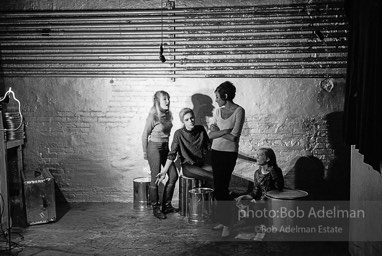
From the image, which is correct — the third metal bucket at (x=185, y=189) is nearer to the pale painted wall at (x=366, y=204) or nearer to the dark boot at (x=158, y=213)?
the dark boot at (x=158, y=213)

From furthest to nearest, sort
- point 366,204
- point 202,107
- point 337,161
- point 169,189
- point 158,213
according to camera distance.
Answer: point 202,107
point 337,161
point 169,189
point 158,213
point 366,204

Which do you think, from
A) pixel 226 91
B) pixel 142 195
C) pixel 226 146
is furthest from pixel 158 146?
pixel 226 91

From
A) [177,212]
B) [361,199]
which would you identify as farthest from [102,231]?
[361,199]

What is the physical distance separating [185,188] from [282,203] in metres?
2.09

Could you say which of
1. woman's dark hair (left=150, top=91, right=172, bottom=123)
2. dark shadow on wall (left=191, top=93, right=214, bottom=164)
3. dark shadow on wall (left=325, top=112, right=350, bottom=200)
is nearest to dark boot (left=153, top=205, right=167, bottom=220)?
dark shadow on wall (left=191, top=93, right=214, bottom=164)

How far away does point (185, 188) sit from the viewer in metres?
7.91

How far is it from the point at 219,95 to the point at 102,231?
3.11 m

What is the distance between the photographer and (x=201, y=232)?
7137 millimetres

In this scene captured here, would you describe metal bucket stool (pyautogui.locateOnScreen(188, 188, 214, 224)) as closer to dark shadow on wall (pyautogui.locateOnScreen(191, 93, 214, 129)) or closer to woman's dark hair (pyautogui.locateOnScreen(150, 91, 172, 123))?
woman's dark hair (pyautogui.locateOnScreen(150, 91, 172, 123))

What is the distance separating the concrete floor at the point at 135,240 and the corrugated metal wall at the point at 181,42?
313 cm

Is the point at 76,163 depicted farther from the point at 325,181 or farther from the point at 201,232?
the point at 325,181

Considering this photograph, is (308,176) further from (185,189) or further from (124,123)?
(124,123)

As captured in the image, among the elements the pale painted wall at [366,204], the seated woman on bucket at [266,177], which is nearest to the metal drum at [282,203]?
the seated woman on bucket at [266,177]

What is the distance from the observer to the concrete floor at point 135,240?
629 cm
